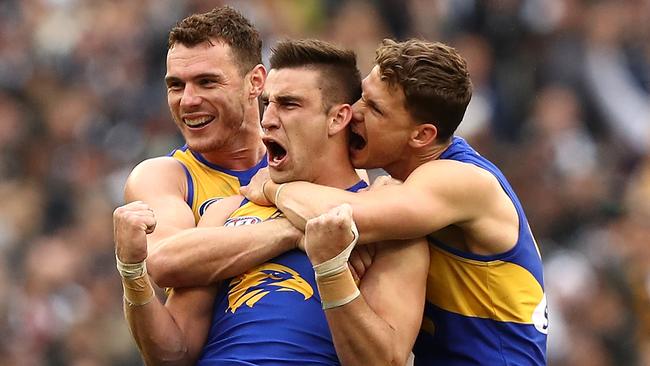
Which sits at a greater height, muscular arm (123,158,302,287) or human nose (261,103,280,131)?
human nose (261,103,280,131)

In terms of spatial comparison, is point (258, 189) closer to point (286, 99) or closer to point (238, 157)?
point (286, 99)

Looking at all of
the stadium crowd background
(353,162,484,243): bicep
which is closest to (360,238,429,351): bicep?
(353,162,484,243): bicep

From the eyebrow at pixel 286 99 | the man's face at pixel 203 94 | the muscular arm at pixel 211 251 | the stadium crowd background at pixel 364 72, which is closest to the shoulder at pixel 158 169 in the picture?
the man's face at pixel 203 94

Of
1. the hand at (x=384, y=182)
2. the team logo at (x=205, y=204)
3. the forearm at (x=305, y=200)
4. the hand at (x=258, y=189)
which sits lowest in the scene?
the team logo at (x=205, y=204)

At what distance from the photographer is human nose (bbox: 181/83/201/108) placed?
6.80 m

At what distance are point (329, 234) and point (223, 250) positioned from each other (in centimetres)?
62

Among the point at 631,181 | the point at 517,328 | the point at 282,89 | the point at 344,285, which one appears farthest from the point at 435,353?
the point at 631,181

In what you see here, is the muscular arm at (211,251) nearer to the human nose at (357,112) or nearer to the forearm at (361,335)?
the forearm at (361,335)

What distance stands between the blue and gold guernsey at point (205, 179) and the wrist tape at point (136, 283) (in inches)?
26.3

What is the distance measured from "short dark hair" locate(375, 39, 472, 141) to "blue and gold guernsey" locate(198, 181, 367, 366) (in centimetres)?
79

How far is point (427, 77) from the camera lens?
591 cm

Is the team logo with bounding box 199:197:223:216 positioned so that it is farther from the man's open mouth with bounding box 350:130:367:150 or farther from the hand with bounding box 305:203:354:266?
the hand with bounding box 305:203:354:266

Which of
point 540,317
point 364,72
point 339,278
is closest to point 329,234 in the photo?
point 339,278

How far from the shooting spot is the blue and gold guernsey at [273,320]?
5887 mm
